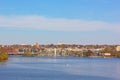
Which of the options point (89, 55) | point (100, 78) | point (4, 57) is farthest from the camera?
point (89, 55)

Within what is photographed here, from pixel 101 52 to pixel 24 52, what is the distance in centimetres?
2838

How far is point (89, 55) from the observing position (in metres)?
135

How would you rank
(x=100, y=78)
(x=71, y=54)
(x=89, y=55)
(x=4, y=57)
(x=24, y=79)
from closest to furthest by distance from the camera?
(x=24, y=79) < (x=100, y=78) < (x=4, y=57) < (x=89, y=55) < (x=71, y=54)

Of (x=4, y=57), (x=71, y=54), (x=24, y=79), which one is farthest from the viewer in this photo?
(x=71, y=54)

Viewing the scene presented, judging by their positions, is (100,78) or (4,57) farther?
(4,57)

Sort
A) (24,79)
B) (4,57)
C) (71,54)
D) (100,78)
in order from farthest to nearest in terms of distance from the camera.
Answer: (71,54) < (4,57) < (100,78) < (24,79)

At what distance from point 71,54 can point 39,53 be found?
12484 mm

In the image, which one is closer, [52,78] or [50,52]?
[52,78]

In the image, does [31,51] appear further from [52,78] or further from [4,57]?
[52,78]

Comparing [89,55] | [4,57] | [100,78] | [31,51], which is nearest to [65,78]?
[100,78]

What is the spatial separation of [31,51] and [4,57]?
75.2 metres

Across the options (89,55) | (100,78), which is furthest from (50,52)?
(100,78)

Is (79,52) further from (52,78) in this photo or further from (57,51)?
(52,78)

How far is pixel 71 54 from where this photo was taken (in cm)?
14362
